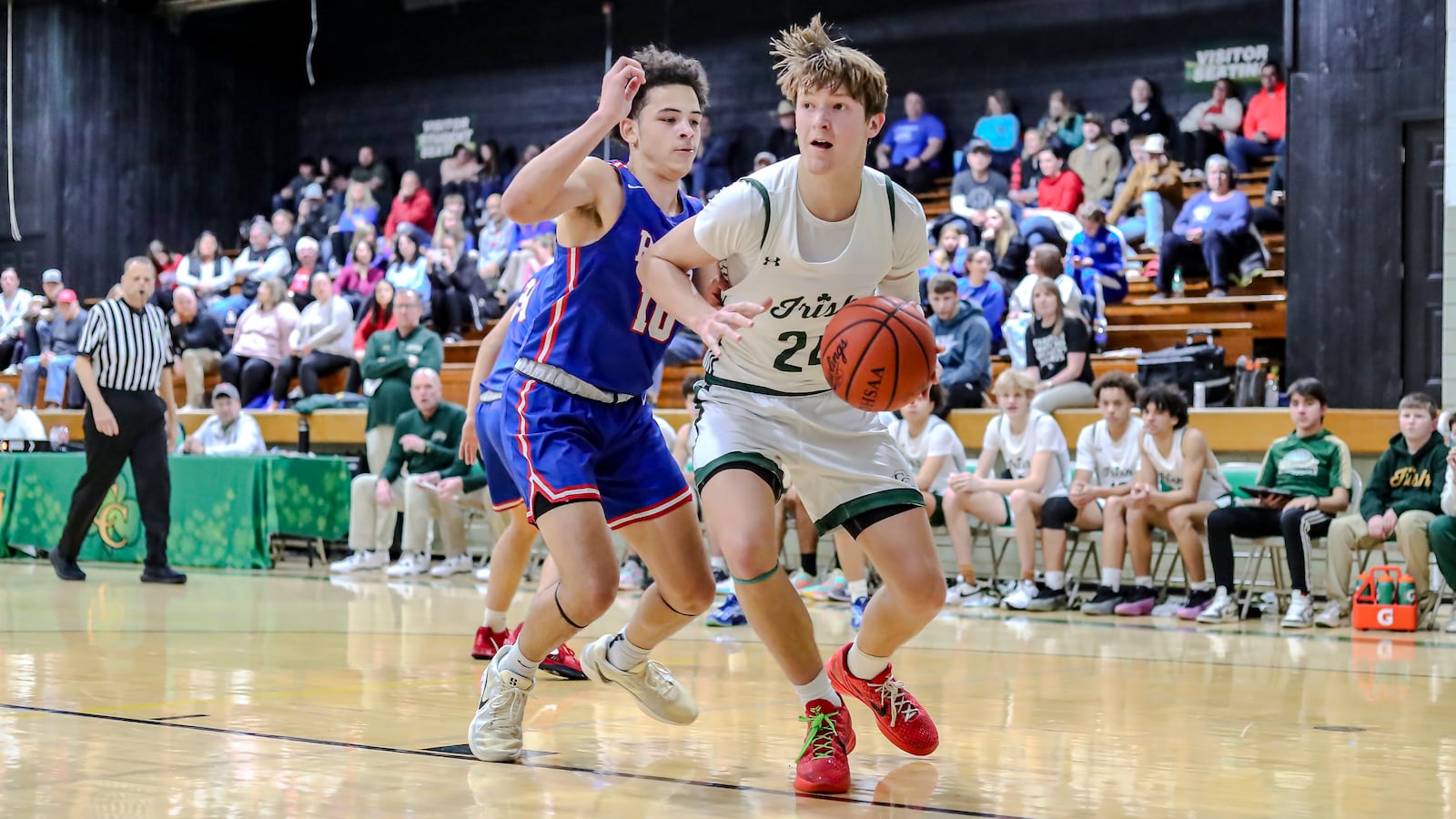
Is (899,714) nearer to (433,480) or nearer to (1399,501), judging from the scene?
(1399,501)

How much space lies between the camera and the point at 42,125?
21.9 metres

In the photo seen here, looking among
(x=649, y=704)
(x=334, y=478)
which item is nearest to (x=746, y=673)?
(x=649, y=704)

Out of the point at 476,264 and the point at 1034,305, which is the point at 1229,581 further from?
the point at 476,264

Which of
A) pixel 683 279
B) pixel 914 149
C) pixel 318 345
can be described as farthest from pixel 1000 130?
pixel 683 279

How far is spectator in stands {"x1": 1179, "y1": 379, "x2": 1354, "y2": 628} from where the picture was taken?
802 cm

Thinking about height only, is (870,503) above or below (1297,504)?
above

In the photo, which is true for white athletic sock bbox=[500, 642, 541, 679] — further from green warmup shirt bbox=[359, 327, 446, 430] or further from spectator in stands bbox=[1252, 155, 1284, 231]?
spectator in stands bbox=[1252, 155, 1284, 231]

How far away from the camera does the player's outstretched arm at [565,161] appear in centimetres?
359

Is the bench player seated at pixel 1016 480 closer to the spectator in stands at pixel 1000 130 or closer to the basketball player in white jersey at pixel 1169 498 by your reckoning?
the basketball player in white jersey at pixel 1169 498

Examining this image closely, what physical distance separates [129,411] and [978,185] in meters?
9.23

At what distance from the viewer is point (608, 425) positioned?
13.0 feet

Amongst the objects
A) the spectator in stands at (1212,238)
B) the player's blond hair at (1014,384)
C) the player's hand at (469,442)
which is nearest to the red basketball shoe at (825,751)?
the player's hand at (469,442)

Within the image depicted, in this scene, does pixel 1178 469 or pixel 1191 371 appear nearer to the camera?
pixel 1178 469

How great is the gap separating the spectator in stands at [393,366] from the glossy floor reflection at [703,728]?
4.21 metres
